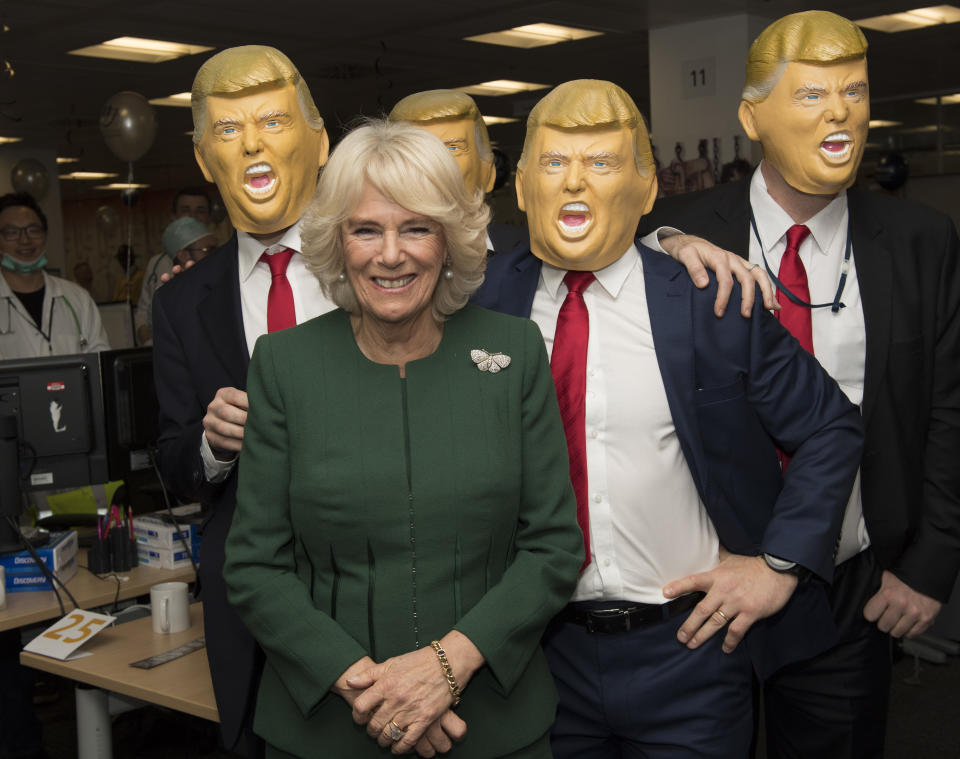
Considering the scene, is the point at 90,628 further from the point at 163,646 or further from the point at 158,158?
the point at 158,158

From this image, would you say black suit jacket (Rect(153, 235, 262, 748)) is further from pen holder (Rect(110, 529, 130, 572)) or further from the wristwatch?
pen holder (Rect(110, 529, 130, 572))

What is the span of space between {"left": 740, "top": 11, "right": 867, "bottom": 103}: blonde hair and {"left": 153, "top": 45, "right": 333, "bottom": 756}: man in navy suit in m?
0.82

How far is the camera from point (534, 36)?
24.8 ft

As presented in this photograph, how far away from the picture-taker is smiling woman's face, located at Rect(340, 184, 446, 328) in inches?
58.6

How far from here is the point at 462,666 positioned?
4.74 feet

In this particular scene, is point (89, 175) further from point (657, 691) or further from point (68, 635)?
point (657, 691)

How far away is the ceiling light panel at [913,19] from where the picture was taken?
704 cm

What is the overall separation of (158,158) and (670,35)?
776 cm

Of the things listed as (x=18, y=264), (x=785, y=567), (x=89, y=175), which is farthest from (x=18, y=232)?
(x=89, y=175)

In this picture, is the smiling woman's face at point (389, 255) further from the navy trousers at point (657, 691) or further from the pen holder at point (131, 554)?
the pen holder at point (131, 554)

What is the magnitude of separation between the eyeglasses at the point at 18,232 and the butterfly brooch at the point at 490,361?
12.8 feet

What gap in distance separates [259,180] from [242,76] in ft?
0.58

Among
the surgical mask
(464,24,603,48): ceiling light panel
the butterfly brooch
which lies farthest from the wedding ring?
(464,24,603,48): ceiling light panel

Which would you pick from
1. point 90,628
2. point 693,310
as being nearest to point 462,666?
point 693,310
